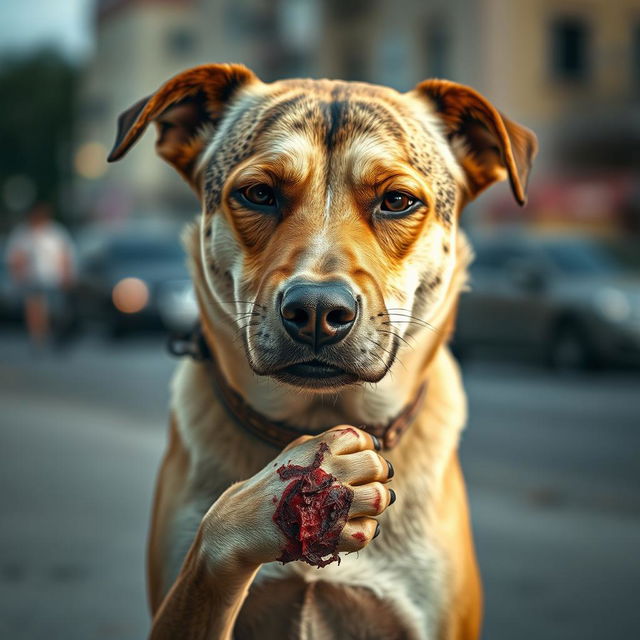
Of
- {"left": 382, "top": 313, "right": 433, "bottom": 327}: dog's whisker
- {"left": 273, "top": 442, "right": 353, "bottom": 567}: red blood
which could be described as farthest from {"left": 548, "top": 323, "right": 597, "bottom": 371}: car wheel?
{"left": 273, "top": 442, "right": 353, "bottom": 567}: red blood

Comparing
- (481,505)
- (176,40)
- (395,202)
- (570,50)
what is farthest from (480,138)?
(176,40)

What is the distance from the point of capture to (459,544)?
302 cm

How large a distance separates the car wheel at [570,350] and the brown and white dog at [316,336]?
30.0ft

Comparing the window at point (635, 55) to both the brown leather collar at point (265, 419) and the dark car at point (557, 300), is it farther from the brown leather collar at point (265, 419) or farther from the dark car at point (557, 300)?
the brown leather collar at point (265, 419)

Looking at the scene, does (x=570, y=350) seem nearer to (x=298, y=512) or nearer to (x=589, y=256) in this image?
(x=589, y=256)

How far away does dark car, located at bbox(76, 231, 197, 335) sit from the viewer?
1623cm

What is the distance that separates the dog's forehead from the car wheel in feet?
30.7

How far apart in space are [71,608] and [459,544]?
2.39 m

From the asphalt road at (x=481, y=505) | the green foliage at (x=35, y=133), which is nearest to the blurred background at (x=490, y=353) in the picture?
the asphalt road at (x=481, y=505)

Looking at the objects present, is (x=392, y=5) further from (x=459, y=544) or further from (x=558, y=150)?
(x=459, y=544)

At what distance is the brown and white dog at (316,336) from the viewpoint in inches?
98.6

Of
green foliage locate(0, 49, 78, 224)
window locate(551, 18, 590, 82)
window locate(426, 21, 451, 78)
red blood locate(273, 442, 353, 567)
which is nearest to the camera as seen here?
red blood locate(273, 442, 353, 567)

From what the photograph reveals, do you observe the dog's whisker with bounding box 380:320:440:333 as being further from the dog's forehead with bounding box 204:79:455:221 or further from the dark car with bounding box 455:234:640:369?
the dark car with bounding box 455:234:640:369

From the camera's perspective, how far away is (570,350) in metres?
12.5
